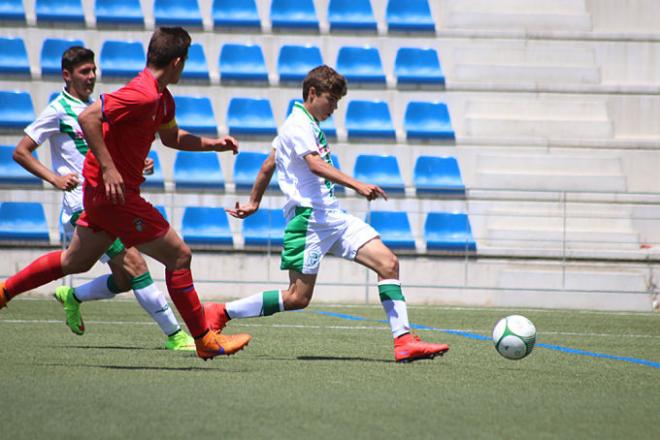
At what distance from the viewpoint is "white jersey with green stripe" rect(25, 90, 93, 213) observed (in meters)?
7.39

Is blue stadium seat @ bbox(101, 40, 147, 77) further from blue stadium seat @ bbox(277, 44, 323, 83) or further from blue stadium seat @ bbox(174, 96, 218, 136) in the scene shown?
blue stadium seat @ bbox(277, 44, 323, 83)

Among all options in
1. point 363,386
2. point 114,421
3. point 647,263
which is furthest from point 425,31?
point 114,421

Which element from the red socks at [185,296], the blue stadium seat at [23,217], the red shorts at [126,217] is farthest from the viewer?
the blue stadium seat at [23,217]

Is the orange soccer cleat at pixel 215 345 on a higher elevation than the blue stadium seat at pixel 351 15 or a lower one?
lower

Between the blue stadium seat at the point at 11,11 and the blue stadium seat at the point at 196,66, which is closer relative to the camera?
the blue stadium seat at the point at 196,66

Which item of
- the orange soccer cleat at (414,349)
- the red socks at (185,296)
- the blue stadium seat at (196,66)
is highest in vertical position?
the blue stadium seat at (196,66)

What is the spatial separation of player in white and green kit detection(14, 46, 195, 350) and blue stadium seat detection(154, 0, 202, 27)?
884 centimetres

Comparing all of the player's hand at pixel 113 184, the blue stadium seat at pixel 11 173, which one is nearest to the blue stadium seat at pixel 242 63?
the blue stadium seat at pixel 11 173

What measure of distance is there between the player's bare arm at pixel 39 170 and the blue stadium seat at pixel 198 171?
7.51m

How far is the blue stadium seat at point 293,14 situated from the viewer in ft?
53.0

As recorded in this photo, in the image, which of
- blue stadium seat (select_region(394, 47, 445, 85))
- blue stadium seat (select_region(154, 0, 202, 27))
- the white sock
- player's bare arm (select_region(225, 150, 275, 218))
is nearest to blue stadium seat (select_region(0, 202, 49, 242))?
blue stadium seat (select_region(154, 0, 202, 27))

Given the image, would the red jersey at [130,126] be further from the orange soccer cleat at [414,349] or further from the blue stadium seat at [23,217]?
the blue stadium seat at [23,217]

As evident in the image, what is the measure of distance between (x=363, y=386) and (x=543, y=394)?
2.83ft

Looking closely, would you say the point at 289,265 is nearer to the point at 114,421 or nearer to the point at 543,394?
the point at 543,394
